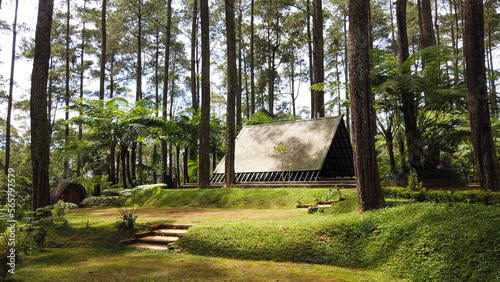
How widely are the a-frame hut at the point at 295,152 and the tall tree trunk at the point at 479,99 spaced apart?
20.3 feet

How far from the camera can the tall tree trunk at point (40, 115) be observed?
7453mm

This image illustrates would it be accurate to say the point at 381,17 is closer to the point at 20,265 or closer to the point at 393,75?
the point at 393,75

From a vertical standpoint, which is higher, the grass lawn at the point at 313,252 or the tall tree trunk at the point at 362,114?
the tall tree trunk at the point at 362,114

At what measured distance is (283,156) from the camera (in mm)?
14180

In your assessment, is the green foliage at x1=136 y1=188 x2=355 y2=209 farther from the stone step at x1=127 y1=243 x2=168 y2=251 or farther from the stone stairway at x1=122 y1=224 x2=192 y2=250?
the stone step at x1=127 y1=243 x2=168 y2=251

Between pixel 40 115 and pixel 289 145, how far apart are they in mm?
9915

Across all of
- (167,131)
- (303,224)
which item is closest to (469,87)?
(303,224)

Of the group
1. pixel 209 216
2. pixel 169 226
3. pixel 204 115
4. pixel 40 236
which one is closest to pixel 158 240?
pixel 169 226

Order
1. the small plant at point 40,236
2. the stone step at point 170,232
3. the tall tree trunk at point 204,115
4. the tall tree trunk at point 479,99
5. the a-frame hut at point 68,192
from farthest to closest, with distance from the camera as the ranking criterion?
the a-frame hut at point 68,192, the tall tree trunk at point 204,115, the tall tree trunk at point 479,99, the stone step at point 170,232, the small plant at point 40,236

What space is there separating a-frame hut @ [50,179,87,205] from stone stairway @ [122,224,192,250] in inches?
456

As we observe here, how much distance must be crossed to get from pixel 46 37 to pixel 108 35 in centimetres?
2415

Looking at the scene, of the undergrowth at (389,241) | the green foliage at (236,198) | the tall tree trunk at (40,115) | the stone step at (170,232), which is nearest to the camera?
the undergrowth at (389,241)

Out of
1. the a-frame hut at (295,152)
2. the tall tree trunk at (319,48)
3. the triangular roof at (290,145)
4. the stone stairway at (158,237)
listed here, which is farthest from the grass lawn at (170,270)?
the tall tree trunk at (319,48)

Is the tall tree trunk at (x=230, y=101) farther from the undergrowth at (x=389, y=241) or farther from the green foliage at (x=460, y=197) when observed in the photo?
the green foliage at (x=460, y=197)
